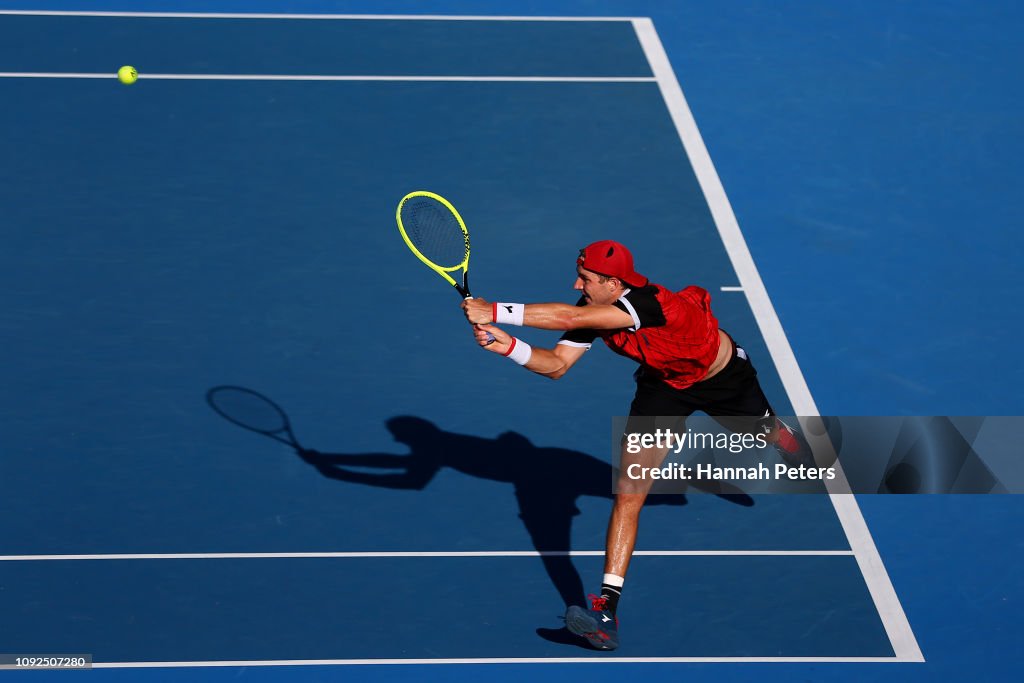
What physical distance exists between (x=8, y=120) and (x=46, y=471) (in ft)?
16.9

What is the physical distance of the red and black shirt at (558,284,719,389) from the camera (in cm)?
801

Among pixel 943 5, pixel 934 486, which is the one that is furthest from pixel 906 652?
pixel 943 5

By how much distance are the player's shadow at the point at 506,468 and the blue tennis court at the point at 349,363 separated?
3cm

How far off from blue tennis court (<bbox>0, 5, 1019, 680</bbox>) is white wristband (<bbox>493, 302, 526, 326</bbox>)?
1.85 meters

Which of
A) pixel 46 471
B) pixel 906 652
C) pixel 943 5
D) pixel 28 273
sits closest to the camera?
pixel 906 652

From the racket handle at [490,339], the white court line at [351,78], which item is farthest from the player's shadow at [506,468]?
the white court line at [351,78]

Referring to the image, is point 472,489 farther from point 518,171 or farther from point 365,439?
point 518,171

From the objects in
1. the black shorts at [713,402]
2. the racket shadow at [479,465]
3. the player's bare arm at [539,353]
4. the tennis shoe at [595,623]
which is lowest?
the racket shadow at [479,465]

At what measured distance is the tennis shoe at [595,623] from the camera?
7902 millimetres

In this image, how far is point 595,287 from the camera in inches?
311

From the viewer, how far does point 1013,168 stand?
533 inches

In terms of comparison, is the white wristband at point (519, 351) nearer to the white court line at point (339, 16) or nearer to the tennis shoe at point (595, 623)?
the tennis shoe at point (595, 623)

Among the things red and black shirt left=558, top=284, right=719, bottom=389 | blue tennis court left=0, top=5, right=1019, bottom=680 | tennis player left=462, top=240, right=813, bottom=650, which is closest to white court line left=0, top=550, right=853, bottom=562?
blue tennis court left=0, top=5, right=1019, bottom=680

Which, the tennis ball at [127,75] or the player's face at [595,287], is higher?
the player's face at [595,287]
